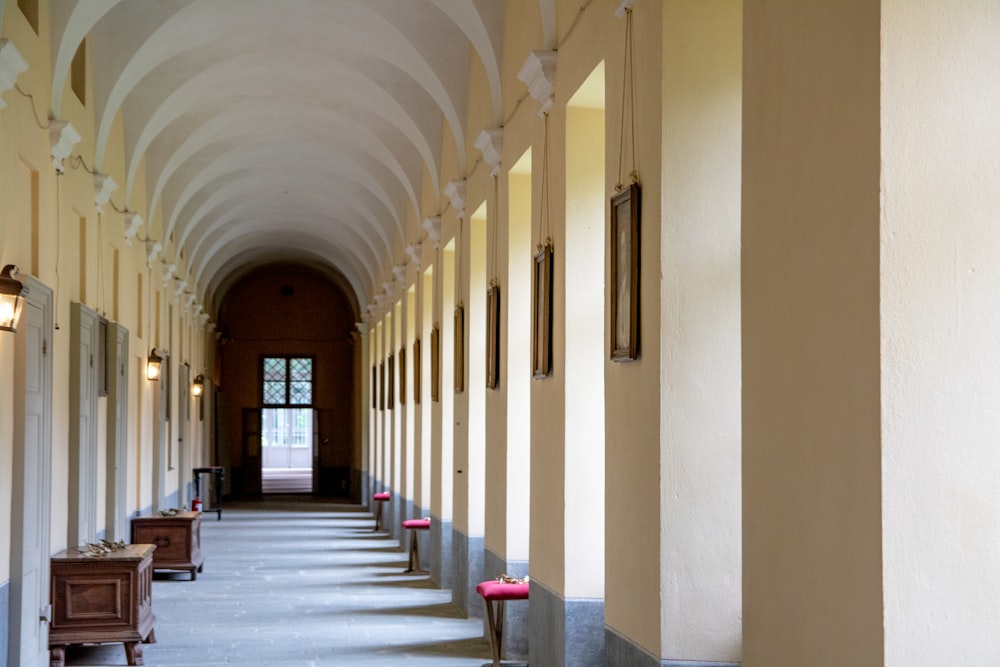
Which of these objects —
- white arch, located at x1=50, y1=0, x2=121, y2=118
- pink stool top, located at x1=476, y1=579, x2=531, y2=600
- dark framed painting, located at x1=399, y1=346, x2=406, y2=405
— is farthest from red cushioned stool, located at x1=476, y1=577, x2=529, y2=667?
dark framed painting, located at x1=399, y1=346, x2=406, y2=405

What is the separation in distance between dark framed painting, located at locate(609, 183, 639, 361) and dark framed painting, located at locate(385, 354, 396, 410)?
621 inches

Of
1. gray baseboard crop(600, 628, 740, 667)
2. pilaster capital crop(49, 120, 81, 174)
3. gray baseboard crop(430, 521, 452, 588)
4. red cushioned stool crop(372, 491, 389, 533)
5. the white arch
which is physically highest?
the white arch

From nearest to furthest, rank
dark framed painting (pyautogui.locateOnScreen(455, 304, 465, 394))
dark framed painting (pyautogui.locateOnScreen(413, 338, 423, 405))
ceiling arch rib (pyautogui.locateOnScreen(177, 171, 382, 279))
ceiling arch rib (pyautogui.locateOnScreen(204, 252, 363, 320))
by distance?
1. dark framed painting (pyautogui.locateOnScreen(455, 304, 465, 394))
2. dark framed painting (pyautogui.locateOnScreen(413, 338, 423, 405))
3. ceiling arch rib (pyautogui.locateOnScreen(177, 171, 382, 279))
4. ceiling arch rib (pyautogui.locateOnScreen(204, 252, 363, 320))

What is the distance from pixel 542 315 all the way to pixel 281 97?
928 centimetres

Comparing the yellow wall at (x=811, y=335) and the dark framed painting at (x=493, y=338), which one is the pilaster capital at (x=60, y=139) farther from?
the yellow wall at (x=811, y=335)

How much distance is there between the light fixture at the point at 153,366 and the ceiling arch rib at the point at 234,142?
2.05 metres

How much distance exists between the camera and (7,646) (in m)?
8.36

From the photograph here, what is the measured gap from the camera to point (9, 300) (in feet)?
25.5

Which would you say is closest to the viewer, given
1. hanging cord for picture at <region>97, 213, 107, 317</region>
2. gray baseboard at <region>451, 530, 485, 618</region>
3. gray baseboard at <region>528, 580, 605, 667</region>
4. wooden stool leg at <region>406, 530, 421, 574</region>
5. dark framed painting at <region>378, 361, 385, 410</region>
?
gray baseboard at <region>528, 580, 605, 667</region>

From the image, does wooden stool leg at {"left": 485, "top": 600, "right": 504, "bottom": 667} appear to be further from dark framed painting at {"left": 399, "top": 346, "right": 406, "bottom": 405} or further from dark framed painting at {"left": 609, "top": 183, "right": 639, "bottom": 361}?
dark framed painting at {"left": 399, "top": 346, "right": 406, "bottom": 405}

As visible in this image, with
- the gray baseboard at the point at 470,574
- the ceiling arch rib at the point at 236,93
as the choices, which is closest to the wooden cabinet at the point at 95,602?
the gray baseboard at the point at 470,574

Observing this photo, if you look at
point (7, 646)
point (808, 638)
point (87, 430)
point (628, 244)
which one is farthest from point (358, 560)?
point (808, 638)

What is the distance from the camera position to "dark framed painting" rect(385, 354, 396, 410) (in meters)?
22.5

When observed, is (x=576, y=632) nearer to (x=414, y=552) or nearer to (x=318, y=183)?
(x=414, y=552)
